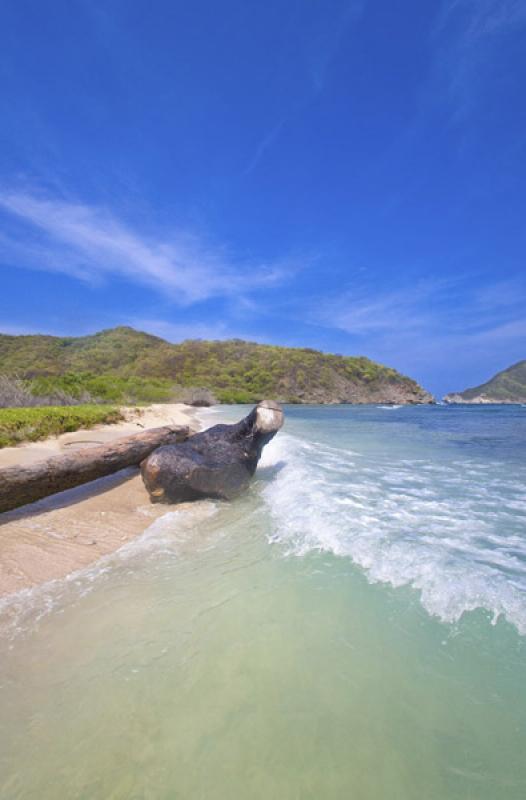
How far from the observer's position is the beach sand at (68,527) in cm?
378

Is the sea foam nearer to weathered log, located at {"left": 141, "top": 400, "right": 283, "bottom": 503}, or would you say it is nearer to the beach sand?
weathered log, located at {"left": 141, "top": 400, "right": 283, "bottom": 503}

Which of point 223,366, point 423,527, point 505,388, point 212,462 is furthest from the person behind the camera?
point 505,388

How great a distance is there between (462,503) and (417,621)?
12.2 feet

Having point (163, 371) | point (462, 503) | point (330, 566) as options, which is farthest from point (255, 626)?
point (163, 371)

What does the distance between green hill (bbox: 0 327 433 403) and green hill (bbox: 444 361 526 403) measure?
90.1 feet

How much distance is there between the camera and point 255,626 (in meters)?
2.73

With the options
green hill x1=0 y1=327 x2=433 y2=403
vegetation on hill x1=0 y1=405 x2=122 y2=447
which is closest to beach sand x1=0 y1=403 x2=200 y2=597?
vegetation on hill x1=0 y1=405 x2=122 y2=447

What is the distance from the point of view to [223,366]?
93.9 m

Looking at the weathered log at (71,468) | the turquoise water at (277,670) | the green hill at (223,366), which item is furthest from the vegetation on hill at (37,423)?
the green hill at (223,366)

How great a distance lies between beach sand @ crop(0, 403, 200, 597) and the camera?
12.4ft

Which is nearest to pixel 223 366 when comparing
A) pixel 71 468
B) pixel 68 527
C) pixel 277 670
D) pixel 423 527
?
pixel 71 468

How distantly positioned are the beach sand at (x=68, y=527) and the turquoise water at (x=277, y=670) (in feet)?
1.29

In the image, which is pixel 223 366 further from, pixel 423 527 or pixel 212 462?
pixel 423 527

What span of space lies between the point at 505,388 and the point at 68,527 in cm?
14687
